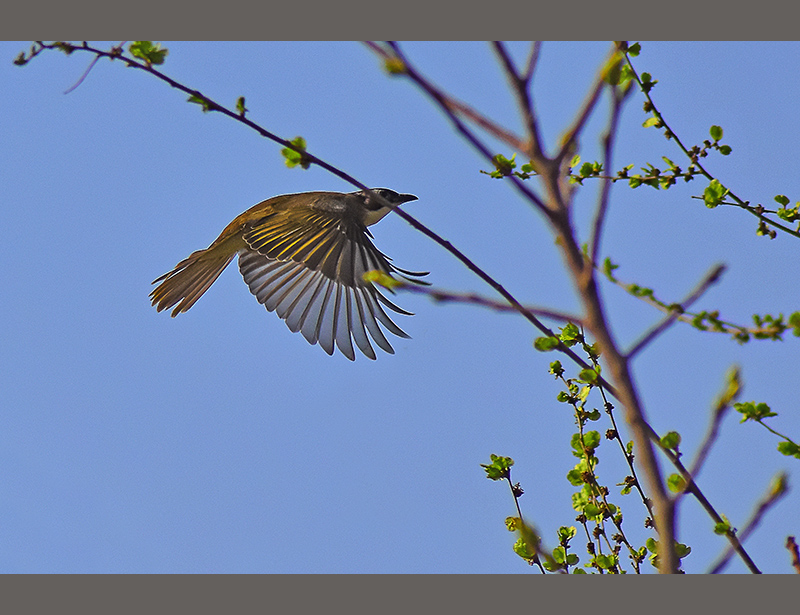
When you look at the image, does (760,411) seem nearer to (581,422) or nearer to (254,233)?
(581,422)

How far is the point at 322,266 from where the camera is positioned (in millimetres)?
5633

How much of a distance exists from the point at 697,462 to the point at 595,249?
317 millimetres

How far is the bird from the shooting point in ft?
17.1

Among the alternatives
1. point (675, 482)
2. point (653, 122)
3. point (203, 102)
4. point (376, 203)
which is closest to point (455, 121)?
point (675, 482)

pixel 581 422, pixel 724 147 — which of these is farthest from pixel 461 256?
pixel 724 147

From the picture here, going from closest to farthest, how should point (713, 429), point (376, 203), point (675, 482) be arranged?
point (713, 429), point (675, 482), point (376, 203)

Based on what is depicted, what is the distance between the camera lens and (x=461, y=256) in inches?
59.9

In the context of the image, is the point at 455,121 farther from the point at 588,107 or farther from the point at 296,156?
the point at 296,156

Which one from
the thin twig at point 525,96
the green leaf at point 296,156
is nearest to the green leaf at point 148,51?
the green leaf at point 296,156

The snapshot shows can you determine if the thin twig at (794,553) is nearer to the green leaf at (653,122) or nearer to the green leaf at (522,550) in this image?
the green leaf at (522,550)

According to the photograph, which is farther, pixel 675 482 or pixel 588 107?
pixel 675 482

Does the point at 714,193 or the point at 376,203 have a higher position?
the point at 376,203

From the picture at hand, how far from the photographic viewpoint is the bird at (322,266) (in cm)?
522

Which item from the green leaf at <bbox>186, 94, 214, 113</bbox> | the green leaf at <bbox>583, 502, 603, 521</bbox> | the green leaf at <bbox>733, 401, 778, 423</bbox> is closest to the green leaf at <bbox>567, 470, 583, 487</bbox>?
the green leaf at <bbox>583, 502, 603, 521</bbox>
